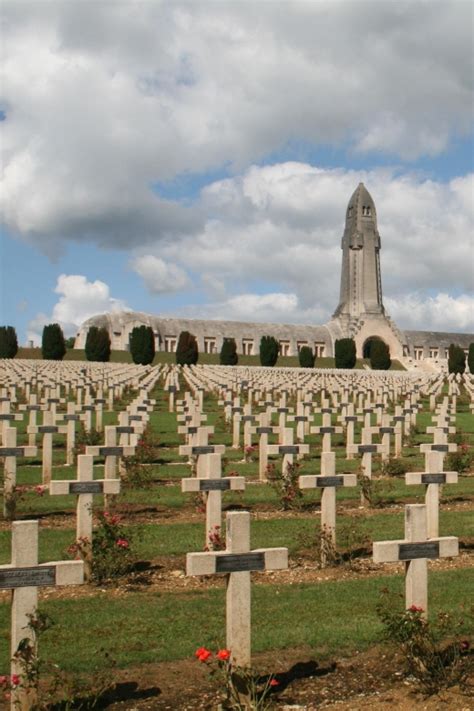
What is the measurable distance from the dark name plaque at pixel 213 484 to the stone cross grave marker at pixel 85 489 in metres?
0.59

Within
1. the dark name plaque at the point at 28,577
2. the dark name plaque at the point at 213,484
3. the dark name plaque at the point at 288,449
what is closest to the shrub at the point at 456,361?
the dark name plaque at the point at 288,449

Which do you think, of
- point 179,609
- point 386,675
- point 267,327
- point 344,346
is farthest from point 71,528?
point 267,327

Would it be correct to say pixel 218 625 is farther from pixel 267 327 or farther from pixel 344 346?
pixel 267 327

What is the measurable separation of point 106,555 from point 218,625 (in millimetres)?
1363

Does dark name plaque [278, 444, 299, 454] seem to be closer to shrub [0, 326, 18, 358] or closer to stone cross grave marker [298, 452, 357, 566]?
stone cross grave marker [298, 452, 357, 566]

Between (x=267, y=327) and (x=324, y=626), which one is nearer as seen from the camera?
(x=324, y=626)

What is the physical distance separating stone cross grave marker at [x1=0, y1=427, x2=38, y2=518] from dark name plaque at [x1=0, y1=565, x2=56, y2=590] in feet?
14.2

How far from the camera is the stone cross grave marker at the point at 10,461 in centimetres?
794

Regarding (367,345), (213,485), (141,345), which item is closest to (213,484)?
(213,485)

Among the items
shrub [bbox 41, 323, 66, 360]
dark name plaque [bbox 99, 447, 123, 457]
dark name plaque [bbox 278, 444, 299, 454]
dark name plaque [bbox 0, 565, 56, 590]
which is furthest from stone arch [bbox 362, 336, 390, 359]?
dark name plaque [bbox 0, 565, 56, 590]

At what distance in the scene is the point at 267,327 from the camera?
239 ft

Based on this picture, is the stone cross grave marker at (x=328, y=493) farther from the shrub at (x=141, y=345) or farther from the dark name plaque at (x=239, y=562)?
the shrub at (x=141, y=345)


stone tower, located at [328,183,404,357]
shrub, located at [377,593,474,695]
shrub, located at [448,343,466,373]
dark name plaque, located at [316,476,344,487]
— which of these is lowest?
shrub, located at [377,593,474,695]

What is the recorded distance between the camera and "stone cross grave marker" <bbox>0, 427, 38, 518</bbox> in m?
7.94
